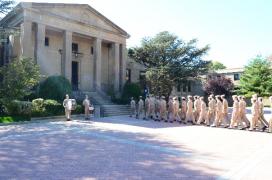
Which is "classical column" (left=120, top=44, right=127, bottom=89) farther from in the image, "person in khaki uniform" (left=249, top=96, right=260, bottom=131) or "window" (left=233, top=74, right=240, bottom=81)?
"window" (left=233, top=74, right=240, bottom=81)

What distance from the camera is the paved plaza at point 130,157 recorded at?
7.57 m

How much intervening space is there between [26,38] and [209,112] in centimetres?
1508

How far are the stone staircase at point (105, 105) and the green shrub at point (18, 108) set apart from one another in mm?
6731

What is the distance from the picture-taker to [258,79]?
43.2 meters

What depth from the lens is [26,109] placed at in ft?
65.5

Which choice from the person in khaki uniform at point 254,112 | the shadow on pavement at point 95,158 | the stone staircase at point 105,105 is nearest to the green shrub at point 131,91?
the stone staircase at point 105,105

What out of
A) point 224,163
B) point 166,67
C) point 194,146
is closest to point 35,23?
point 166,67

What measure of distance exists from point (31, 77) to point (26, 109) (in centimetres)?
205

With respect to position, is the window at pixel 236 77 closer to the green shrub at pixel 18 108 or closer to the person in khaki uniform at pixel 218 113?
the person in khaki uniform at pixel 218 113

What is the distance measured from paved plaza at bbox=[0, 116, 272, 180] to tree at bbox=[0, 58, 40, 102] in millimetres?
6247

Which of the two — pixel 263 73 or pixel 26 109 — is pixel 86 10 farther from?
pixel 263 73

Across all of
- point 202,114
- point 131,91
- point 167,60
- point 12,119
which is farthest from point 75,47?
point 202,114

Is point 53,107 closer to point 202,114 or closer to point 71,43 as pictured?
point 71,43

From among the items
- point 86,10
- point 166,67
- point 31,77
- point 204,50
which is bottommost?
point 31,77
